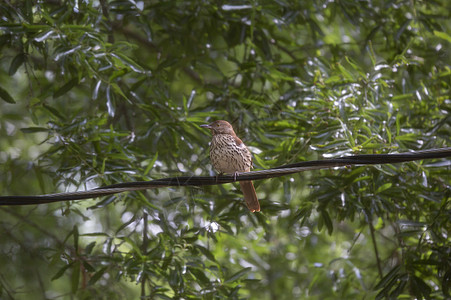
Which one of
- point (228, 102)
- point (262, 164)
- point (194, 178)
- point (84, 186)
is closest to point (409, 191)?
point (262, 164)

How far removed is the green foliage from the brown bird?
0.42 feet

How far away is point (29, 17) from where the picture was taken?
14.5 feet

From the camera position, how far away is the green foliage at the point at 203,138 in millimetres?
4492

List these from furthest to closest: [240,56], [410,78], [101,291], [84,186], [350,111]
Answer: [240,56] < [410,78] < [101,291] < [350,111] < [84,186]

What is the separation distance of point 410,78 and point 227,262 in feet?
8.01

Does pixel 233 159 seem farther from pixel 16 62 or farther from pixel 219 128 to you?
pixel 16 62

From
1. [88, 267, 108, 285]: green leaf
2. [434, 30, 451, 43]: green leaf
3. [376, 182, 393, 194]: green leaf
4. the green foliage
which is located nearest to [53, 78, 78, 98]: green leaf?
the green foliage

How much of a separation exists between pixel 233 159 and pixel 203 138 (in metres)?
1.12

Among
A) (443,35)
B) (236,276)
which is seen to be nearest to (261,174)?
(236,276)

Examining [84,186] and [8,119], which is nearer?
[84,186]

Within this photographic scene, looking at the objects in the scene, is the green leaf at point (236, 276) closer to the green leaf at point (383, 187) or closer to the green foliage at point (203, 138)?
the green foliage at point (203, 138)

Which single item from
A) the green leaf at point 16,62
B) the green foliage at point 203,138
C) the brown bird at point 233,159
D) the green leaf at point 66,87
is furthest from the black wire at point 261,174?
the green leaf at point 66,87

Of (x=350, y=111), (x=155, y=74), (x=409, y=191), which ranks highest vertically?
(x=155, y=74)

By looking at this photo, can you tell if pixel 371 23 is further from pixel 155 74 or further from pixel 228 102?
pixel 155 74
